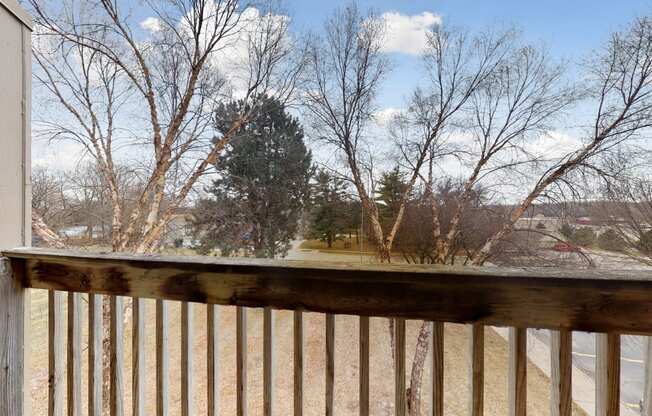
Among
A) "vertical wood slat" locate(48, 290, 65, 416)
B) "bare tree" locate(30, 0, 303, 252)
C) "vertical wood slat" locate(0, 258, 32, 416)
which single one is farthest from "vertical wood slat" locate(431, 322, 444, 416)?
"bare tree" locate(30, 0, 303, 252)

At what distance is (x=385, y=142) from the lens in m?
2.47

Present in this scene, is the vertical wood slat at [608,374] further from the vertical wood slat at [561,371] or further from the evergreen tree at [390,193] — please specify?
the evergreen tree at [390,193]

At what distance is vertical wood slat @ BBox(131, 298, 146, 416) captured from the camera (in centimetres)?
89

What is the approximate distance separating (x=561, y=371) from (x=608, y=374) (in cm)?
8

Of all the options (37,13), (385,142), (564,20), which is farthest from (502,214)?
(37,13)

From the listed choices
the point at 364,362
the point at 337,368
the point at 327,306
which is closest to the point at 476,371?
the point at 364,362

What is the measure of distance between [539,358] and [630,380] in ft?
1.81

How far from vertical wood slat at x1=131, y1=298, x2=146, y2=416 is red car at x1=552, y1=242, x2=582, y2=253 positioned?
206 centimetres

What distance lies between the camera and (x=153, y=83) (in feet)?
9.05

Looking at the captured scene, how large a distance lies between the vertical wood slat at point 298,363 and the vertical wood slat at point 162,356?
368mm

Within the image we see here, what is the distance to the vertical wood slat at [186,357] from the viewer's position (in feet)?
2.78

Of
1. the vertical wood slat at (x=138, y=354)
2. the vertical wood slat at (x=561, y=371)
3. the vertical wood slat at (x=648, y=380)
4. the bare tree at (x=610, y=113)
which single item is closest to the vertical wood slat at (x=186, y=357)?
the vertical wood slat at (x=138, y=354)

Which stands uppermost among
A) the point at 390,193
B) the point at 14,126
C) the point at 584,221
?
the point at 14,126

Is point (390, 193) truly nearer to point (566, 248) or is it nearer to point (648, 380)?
point (566, 248)
